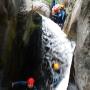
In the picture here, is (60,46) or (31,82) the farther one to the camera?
(60,46)

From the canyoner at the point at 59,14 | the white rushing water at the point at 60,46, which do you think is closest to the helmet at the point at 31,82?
the white rushing water at the point at 60,46

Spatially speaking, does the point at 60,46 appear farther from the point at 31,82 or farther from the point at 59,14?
the point at 59,14

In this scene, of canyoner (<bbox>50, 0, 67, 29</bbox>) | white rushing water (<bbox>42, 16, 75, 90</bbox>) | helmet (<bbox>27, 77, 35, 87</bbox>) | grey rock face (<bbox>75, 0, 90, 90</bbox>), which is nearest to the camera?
grey rock face (<bbox>75, 0, 90, 90</bbox>)

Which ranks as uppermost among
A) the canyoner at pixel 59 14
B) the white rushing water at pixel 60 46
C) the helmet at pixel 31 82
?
the canyoner at pixel 59 14

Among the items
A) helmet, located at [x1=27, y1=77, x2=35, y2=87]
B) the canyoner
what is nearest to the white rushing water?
helmet, located at [x1=27, y1=77, x2=35, y2=87]

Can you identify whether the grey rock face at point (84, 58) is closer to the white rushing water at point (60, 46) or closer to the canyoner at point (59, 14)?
the white rushing water at point (60, 46)

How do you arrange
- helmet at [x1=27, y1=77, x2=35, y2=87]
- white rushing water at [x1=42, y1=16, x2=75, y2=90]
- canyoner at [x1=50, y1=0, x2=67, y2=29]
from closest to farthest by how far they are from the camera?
helmet at [x1=27, y1=77, x2=35, y2=87]
white rushing water at [x1=42, y1=16, x2=75, y2=90]
canyoner at [x1=50, y1=0, x2=67, y2=29]

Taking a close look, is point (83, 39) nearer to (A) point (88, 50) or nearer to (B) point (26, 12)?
(A) point (88, 50)

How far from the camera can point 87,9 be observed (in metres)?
3.94

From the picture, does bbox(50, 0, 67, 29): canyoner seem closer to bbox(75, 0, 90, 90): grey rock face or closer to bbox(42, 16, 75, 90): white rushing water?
bbox(42, 16, 75, 90): white rushing water

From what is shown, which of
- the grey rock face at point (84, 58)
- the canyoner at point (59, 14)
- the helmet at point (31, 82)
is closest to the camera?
the grey rock face at point (84, 58)

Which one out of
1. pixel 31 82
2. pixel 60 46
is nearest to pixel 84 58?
pixel 31 82

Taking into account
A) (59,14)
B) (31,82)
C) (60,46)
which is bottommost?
(31,82)

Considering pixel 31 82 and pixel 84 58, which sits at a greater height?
pixel 84 58
